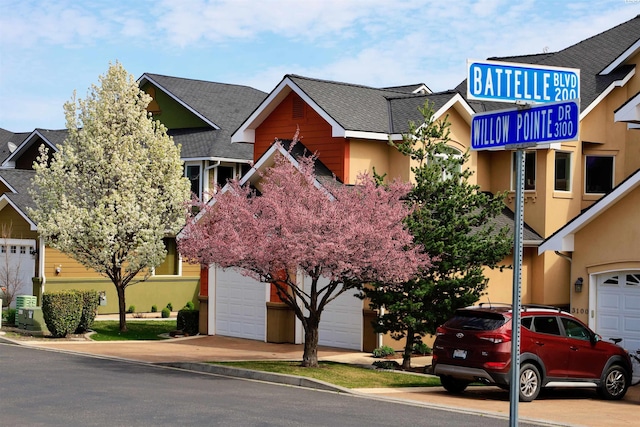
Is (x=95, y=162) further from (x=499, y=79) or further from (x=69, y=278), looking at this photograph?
(x=499, y=79)

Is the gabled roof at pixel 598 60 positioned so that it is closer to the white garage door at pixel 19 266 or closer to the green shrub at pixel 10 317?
the green shrub at pixel 10 317

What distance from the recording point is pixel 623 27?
1289 inches

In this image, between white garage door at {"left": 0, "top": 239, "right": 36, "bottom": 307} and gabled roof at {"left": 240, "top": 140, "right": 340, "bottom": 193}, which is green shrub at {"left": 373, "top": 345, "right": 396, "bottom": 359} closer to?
gabled roof at {"left": 240, "top": 140, "right": 340, "bottom": 193}

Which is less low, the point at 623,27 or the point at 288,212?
the point at 623,27

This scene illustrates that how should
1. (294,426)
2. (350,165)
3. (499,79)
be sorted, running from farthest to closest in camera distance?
(350,165)
(294,426)
(499,79)

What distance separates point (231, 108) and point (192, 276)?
27.1ft

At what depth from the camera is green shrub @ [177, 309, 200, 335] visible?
31.1m

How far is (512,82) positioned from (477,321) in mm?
11565

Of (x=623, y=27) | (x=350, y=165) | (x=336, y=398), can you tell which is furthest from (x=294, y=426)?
(x=623, y=27)

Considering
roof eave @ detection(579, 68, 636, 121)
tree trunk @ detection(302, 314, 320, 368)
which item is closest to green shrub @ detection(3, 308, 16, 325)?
tree trunk @ detection(302, 314, 320, 368)

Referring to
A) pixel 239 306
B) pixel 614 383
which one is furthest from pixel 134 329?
pixel 614 383

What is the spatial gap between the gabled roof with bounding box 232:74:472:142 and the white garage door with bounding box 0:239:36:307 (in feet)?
35.2

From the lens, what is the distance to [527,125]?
24.1 feet

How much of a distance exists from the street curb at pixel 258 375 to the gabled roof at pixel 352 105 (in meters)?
8.60
